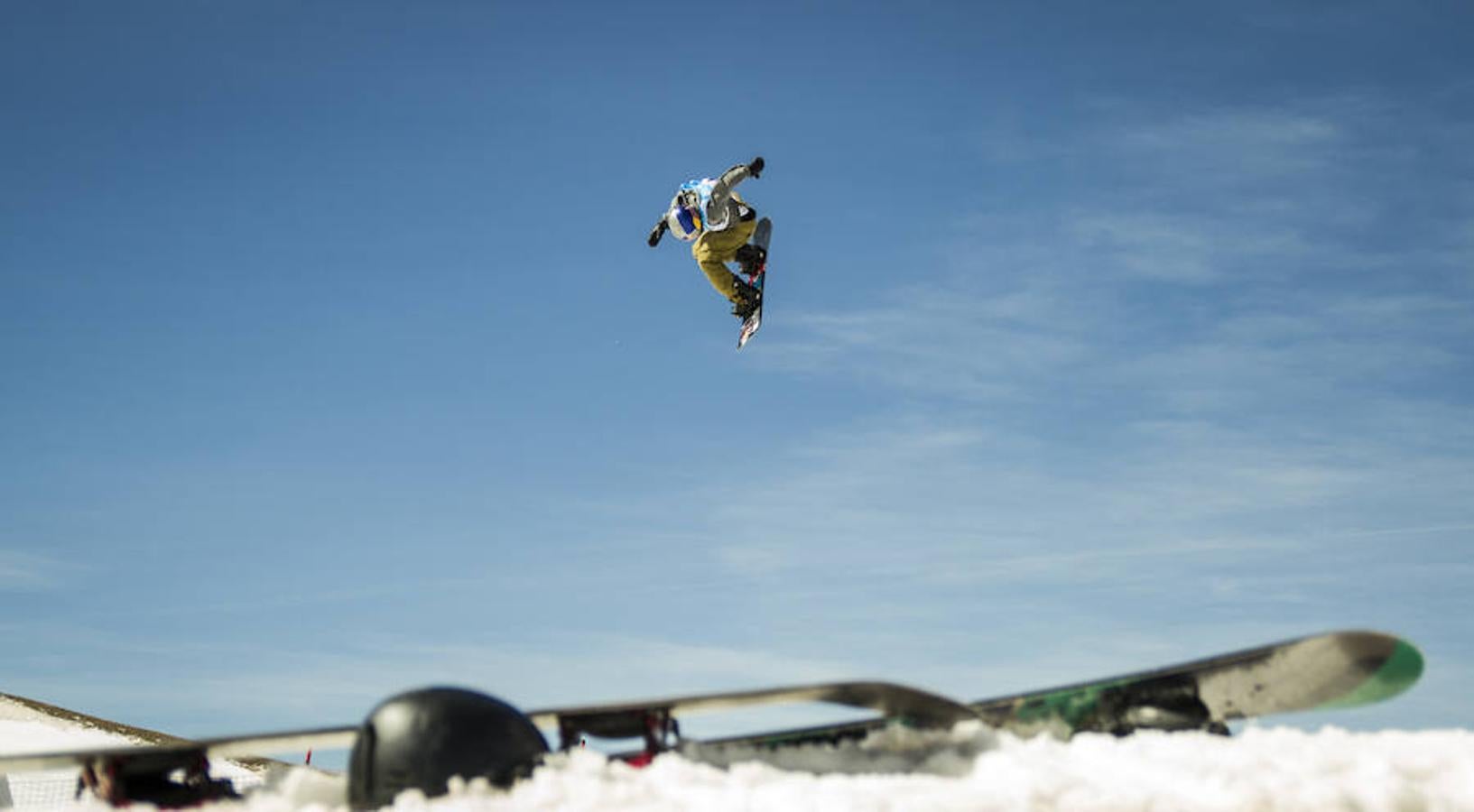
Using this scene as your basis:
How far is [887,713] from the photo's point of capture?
386 inches

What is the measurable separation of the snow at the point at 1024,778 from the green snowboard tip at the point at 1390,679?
0.36 metres

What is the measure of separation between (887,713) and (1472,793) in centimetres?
386

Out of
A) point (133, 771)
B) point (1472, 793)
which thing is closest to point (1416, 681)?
point (1472, 793)

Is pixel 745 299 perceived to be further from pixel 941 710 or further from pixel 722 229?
pixel 941 710

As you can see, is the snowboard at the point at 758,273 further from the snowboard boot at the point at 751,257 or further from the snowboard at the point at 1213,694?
the snowboard at the point at 1213,694

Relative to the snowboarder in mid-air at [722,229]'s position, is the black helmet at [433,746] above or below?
below

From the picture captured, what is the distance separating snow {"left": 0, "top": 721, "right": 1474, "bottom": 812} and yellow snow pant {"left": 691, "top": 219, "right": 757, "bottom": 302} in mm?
11305

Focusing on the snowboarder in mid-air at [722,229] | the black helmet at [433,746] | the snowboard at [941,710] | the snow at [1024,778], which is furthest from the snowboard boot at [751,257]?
the black helmet at [433,746]

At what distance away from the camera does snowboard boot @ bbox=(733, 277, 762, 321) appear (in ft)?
69.8

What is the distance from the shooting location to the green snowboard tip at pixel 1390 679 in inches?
386

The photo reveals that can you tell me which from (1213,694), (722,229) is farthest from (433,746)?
(722,229)

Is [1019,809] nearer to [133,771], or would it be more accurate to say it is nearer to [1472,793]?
[1472,793]

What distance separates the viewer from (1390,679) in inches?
393

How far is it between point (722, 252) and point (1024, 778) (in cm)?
1327
